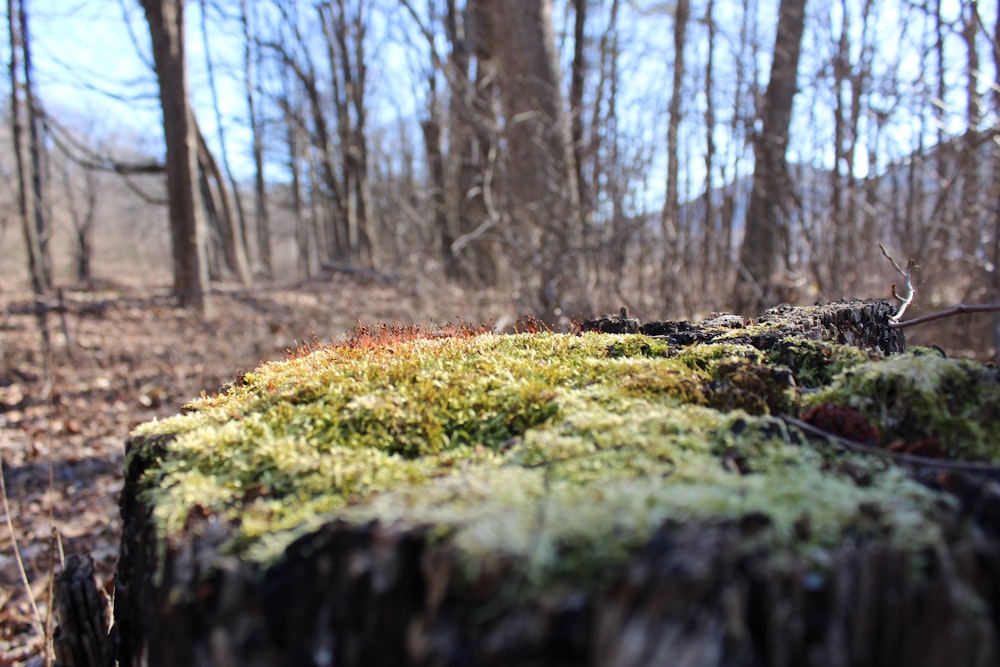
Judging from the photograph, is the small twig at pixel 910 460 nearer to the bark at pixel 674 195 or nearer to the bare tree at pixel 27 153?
the bark at pixel 674 195

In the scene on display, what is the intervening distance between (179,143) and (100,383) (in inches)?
175

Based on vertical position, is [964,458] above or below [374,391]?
below

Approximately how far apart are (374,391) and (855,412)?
125 centimetres

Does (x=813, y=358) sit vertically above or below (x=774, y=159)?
below

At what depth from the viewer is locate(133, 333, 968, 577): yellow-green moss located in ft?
2.75

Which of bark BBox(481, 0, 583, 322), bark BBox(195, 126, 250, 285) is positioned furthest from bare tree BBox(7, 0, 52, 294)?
bark BBox(481, 0, 583, 322)

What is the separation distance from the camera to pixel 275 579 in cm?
92

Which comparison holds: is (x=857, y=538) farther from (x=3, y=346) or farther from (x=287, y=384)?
(x=3, y=346)

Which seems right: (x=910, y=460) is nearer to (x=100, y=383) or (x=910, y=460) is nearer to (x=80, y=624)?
(x=80, y=624)

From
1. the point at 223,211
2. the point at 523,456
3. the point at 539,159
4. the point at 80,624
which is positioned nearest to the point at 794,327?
the point at 523,456

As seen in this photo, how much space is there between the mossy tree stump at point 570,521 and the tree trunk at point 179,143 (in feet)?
30.4

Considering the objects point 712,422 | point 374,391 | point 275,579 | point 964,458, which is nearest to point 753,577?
point 712,422

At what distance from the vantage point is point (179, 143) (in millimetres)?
9328

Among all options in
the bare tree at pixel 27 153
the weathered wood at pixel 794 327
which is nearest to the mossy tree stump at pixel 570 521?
the weathered wood at pixel 794 327
